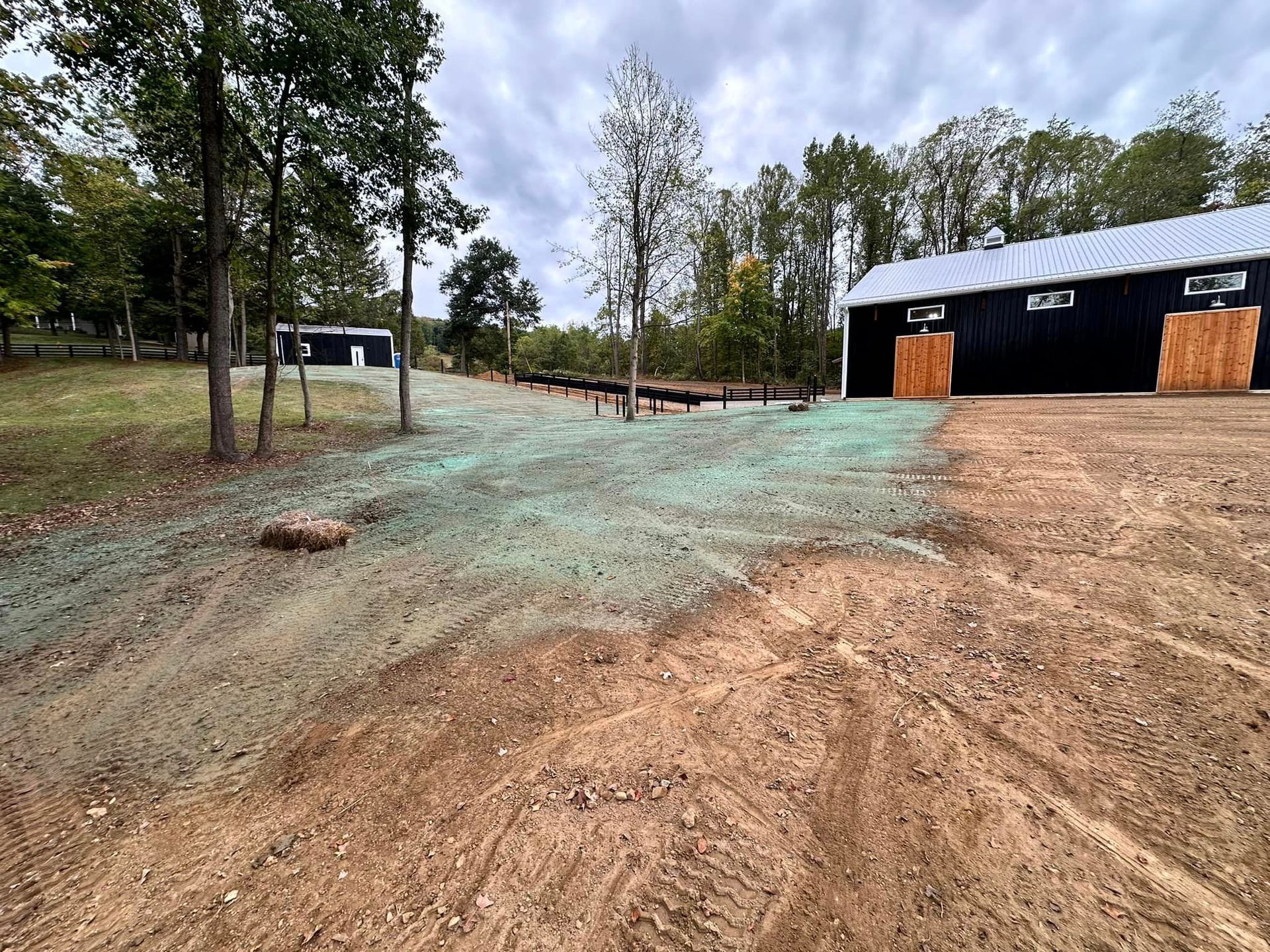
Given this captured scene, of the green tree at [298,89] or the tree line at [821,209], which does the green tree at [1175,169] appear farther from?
the green tree at [298,89]

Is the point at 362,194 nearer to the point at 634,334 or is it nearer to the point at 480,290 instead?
the point at 634,334

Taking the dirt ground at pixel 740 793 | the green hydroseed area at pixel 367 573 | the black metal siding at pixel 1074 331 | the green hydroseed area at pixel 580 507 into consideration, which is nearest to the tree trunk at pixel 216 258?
the green hydroseed area at pixel 580 507

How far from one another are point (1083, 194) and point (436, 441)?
120 feet

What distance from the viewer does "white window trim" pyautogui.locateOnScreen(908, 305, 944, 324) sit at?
1711 centimetres

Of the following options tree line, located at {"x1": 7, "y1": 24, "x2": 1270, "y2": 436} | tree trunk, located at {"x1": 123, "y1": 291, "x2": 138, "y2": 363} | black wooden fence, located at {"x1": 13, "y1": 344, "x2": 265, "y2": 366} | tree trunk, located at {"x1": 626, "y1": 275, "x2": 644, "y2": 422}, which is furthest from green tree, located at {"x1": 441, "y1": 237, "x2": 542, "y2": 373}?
tree trunk, located at {"x1": 626, "y1": 275, "x2": 644, "y2": 422}

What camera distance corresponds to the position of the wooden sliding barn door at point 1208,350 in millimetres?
13391

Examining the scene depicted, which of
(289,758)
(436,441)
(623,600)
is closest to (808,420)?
(436,441)

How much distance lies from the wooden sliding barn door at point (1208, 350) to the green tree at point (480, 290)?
130 feet

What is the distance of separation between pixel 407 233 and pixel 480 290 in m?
35.2

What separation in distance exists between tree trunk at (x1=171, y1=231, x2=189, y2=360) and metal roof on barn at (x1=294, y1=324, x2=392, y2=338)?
4.81 m

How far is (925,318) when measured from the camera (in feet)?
57.1

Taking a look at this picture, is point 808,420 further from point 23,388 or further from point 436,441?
point 23,388

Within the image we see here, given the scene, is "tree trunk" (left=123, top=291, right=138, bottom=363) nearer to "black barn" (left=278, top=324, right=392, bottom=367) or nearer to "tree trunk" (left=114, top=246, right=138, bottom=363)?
"tree trunk" (left=114, top=246, right=138, bottom=363)

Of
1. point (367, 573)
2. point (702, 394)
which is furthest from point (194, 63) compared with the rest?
point (702, 394)
